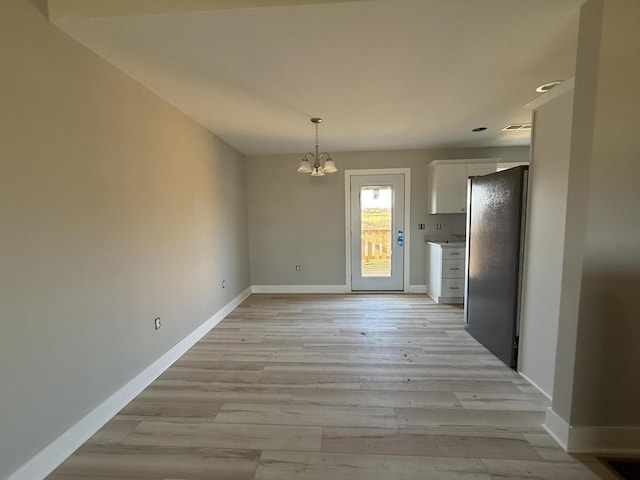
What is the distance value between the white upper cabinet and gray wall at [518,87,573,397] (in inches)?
82.9

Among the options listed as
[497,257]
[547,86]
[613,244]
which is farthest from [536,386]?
[547,86]

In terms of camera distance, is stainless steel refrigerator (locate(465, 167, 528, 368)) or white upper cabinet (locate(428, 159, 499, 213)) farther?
white upper cabinet (locate(428, 159, 499, 213))

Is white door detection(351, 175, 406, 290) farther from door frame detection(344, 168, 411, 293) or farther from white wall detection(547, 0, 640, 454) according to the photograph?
white wall detection(547, 0, 640, 454)

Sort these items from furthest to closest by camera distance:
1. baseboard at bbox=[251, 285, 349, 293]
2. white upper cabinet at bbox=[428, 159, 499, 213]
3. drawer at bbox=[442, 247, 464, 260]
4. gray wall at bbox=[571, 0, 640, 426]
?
baseboard at bbox=[251, 285, 349, 293] → white upper cabinet at bbox=[428, 159, 499, 213] → drawer at bbox=[442, 247, 464, 260] → gray wall at bbox=[571, 0, 640, 426]

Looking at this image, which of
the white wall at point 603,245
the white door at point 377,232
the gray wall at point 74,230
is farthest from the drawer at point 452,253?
the gray wall at point 74,230

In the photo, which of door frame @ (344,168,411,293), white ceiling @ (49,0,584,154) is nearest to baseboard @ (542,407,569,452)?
white ceiling @ (49,0,584,154)

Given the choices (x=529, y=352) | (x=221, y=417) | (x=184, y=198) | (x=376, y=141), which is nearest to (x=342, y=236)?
(x=376, y=141)

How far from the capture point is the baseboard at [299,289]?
15.7 feet

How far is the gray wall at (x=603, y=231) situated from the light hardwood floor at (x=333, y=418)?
1.40 ft

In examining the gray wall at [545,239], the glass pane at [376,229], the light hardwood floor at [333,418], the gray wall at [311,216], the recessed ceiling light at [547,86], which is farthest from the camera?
the glass pane at [376,229]

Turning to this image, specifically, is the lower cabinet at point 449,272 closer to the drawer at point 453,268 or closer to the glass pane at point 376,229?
the drawer at point 453,268

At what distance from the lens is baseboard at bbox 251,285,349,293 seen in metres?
4.79

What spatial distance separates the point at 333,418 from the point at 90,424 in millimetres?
1536

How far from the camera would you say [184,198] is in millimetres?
2771
